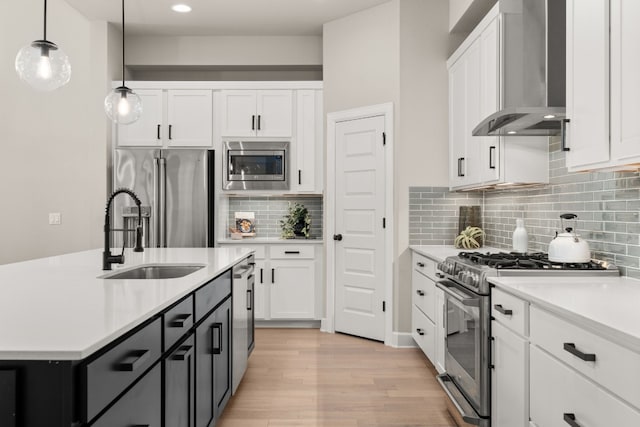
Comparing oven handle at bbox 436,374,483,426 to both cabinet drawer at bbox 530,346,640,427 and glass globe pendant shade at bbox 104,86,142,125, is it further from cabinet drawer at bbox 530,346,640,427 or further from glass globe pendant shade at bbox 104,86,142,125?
glass globe pendant shade at bbox 104,86,142,125

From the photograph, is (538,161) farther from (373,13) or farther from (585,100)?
(373,13)

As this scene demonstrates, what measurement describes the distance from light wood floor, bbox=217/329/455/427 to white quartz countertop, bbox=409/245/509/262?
2.93 feet

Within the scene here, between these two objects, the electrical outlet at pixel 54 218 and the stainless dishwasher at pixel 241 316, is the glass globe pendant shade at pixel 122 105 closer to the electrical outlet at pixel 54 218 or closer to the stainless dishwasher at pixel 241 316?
the stainless dishwasher at pixel 241 316

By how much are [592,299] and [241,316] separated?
218cm

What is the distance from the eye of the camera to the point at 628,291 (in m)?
1.94

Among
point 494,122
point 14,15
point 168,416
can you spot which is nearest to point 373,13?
point 494,122

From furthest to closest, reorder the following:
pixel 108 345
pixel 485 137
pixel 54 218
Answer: pixel 54 218
pixel 485 137
pixel 108 345

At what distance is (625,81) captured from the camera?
181 cm

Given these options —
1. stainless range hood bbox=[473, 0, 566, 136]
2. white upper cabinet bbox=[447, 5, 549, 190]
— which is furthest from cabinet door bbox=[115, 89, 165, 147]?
stainless range hood bbox=[473, 0, 566, 136]

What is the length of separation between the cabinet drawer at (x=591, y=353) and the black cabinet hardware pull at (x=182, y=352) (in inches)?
53.7

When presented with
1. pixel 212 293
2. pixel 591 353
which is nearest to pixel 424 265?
pixel 212 293

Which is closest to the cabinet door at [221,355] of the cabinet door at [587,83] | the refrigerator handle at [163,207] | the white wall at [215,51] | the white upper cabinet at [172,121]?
the cabinet door at [587,83]

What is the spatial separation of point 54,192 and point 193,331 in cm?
371

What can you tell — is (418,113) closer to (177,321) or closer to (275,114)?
(275,114)
